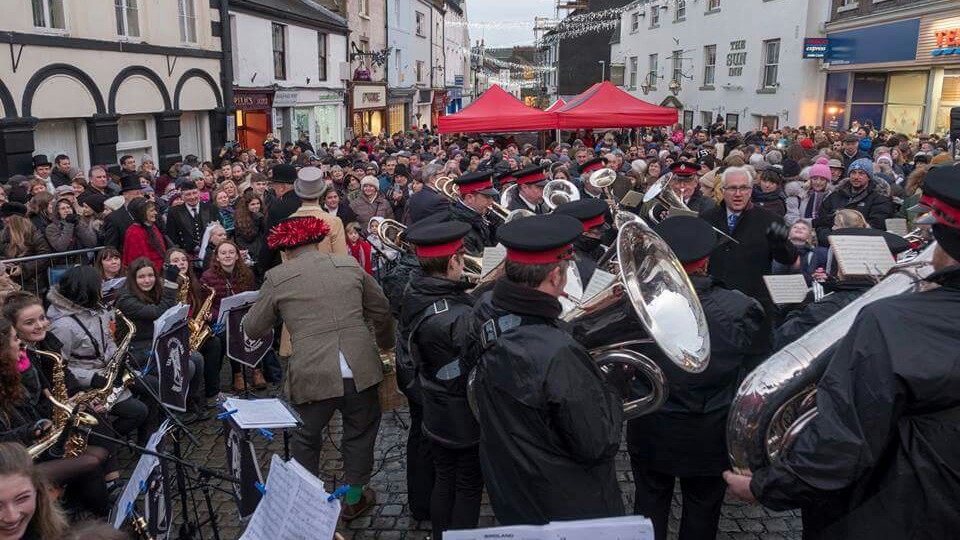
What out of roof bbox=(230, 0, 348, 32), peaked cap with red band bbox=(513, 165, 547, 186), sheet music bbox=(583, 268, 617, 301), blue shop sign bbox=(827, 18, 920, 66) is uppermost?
roof bbox=(230, 0, 348, 32)

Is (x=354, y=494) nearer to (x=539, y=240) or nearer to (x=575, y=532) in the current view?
(x=539, y=240)

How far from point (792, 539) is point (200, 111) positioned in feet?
56.6

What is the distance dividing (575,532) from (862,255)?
8.33 ft

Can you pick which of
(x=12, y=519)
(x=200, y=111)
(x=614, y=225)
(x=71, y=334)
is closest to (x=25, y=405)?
(x=71, y=334)

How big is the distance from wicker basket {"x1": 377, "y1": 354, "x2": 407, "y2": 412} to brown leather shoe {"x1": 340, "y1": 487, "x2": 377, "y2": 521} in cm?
62

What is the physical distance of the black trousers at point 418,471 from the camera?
4461 millimetres

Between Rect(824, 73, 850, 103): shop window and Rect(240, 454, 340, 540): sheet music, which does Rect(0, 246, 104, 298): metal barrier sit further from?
Rect(824, 73, 850, 103): shop window

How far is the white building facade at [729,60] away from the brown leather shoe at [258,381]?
67.3 ft

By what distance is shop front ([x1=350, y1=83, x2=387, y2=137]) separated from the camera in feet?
92.6

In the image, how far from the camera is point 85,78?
1344cm

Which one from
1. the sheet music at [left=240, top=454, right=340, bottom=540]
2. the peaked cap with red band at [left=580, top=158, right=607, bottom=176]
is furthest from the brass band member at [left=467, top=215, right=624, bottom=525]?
the peaked cap with red band at [left=580, top=158, right=607, bottom=176]

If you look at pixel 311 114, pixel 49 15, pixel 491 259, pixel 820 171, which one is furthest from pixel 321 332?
pixel 311 114

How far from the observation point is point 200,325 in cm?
622

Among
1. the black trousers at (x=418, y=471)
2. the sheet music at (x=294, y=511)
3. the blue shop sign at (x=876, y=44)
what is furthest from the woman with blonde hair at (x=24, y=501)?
A: the blue shop sign at (x=876, y=44)
